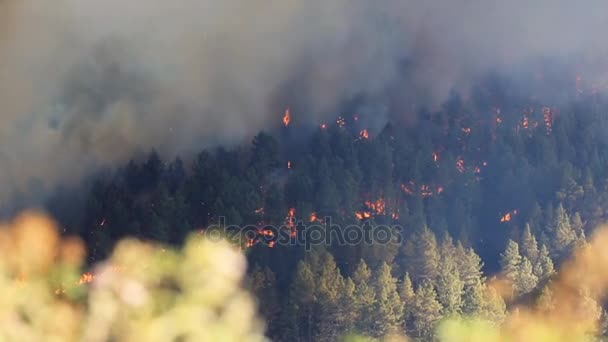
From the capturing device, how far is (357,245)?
23.0 meters

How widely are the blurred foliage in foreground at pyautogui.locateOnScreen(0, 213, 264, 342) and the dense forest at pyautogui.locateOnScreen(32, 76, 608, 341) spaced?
695mm

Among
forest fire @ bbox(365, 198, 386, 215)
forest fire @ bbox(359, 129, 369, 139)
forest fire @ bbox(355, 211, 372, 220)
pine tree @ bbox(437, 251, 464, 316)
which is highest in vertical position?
forest fire @ bbox(359, 129, 369, 139)

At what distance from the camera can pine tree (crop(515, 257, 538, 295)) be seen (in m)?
22.8

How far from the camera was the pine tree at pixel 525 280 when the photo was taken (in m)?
22.8

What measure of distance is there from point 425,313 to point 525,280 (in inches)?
167

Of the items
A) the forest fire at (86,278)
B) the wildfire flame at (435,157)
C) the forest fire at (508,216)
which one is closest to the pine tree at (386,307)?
the forest fire at (86,278)

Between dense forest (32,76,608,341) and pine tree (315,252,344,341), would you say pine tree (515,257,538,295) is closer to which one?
dense forest (32,76,608,341)

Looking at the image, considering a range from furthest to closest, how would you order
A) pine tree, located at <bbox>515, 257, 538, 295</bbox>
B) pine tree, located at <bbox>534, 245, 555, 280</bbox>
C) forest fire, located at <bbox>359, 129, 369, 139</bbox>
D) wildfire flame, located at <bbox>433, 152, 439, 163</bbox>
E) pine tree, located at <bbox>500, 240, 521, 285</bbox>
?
forest fire, located at <bbox>359, 129, 369, 139</bbox>
wildfire flame, located at <bbox>433, 152, 439, 163</bbox>
pine tree, located at <bbox>534, 245, 555, 280</bbox>
pine tree, located at <bbox>500, 240, 521, 285</bbox>
pine tree, located at <bbox>515, 257, 538, 295</bbox>

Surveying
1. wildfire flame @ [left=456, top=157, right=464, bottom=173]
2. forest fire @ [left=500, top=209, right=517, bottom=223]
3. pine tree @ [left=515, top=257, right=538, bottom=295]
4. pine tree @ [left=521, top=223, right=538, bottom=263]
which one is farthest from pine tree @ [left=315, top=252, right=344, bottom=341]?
wildfire flame @ [left=456, top=157, right=464, bottom=173]

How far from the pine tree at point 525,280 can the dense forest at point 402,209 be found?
30 millimetres

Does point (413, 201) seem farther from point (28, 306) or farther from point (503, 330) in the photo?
point (28, 306)

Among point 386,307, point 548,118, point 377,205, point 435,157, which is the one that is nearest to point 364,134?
point 435,157

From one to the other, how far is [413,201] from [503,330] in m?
6.59

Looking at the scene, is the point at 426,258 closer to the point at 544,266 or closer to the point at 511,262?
the point at 511,262
